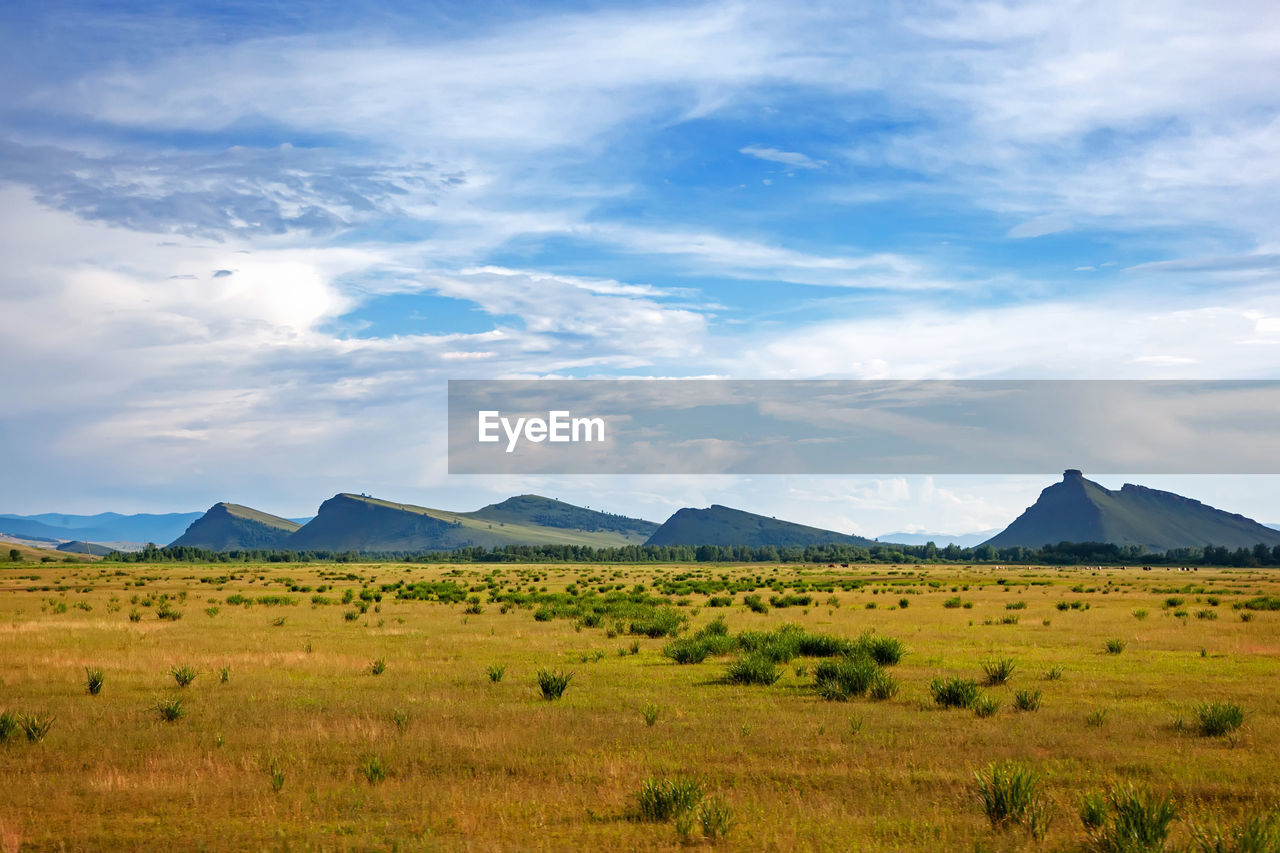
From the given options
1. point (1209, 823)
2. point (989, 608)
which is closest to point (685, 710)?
point (1209, 823)

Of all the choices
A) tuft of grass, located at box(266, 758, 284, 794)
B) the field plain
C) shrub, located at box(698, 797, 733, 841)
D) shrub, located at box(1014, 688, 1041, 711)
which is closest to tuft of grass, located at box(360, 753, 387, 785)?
the field plain

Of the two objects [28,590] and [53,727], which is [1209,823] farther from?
[28,590]

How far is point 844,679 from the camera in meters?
21.2

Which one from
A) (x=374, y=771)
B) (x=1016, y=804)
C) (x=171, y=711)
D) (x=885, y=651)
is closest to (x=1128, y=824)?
(x=1016, y=804)

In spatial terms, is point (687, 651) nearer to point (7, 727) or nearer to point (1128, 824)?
point (7, 727)

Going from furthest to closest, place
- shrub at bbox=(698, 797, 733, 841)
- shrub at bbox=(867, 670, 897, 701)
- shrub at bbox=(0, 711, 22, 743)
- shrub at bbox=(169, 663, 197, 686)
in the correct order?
shrub at bbox=(169, 663, 197, 686) → shrub at bbox=(867, 670, 897, 701) → shrub at bbox=(0, 711, 22, 743) → shrub at bbox=(698, 797, 733, 841)

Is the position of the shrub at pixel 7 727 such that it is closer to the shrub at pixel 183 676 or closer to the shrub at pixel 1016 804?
the shrub at pixel 183 676

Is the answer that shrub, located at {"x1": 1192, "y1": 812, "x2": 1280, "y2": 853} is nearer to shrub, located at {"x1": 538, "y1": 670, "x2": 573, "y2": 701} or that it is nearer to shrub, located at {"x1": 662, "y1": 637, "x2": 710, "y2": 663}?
shrub, located at {"x1": 538, "y1": 670, "x2": 573, "y2": 701}

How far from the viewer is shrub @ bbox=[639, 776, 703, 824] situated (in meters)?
11.8

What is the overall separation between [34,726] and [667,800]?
12.1m

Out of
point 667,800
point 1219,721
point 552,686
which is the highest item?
point 667,800

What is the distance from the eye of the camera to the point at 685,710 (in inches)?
761

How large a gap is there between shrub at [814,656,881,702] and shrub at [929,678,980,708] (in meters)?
1.70

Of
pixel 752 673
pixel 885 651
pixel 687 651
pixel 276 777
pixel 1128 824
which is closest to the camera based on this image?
pixel 1128 824
